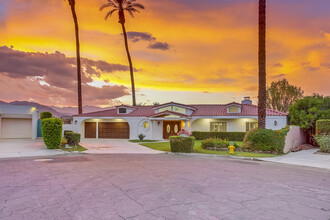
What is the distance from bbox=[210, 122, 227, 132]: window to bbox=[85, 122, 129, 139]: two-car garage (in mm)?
10933

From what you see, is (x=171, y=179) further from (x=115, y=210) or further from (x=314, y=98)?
(x=314, y=98)

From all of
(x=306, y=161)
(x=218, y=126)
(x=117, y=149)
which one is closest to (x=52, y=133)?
(x=117, y=149)

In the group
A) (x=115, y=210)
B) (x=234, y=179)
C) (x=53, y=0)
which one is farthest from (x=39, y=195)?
(x=53, y=0)

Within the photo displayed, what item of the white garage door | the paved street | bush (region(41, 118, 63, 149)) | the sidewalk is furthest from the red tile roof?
the paved street

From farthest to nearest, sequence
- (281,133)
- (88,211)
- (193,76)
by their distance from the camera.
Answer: (193,76) → (281,133) → (88,211)

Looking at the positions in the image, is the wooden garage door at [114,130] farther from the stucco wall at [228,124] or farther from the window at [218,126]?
the window at [218,126]

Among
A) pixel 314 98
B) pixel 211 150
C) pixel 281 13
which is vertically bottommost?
pixel 211 150

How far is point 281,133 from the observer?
59.0 feet

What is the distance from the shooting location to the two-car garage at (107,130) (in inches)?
1307

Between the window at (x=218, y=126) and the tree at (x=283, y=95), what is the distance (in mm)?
23459

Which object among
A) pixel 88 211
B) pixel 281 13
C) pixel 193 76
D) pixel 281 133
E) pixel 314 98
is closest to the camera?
pixel 88 211

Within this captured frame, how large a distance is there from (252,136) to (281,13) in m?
9.51

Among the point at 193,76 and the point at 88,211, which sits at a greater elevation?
the point at 193,76

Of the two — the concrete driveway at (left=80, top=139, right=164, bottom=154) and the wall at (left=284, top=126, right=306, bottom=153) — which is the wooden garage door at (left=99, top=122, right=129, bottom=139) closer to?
the concrete driveway at (left=80, top=139, right=164, bottom=154)
